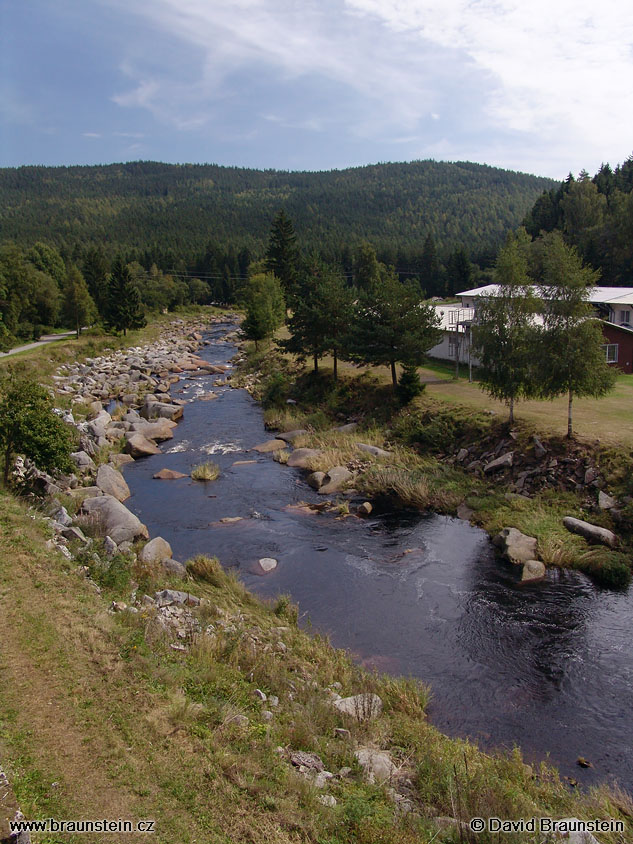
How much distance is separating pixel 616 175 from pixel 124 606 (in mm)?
Result: 103832

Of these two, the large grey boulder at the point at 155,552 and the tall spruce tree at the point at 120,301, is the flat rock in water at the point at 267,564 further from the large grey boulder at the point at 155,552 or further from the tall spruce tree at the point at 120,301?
the tall spruce tree at the point at 120,301

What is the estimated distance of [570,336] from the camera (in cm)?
2173

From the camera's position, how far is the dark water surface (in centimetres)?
1133

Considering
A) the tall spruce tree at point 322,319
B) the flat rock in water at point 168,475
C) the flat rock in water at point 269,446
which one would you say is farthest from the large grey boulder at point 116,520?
the tall spruce tree at point 322,319

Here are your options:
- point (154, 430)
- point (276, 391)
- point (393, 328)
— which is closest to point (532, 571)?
point (393, 328)

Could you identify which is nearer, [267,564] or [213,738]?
[213,738]

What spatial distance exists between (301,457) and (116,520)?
11.2 metres

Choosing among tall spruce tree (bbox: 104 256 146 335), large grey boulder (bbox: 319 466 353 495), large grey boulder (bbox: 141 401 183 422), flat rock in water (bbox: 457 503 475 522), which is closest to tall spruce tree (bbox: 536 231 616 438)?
flat rock in water (bbox: 457 503 475 522)

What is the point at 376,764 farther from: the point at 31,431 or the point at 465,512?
the point at 31,431

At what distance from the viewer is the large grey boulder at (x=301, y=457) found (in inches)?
1075

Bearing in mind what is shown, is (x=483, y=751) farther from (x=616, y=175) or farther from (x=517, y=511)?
(x=616, y=175)

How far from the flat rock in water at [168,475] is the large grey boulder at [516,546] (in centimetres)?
1393

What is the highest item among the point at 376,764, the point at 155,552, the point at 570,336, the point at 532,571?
the point at 570,336

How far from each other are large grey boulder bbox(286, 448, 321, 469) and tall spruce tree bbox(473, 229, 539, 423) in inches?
338
